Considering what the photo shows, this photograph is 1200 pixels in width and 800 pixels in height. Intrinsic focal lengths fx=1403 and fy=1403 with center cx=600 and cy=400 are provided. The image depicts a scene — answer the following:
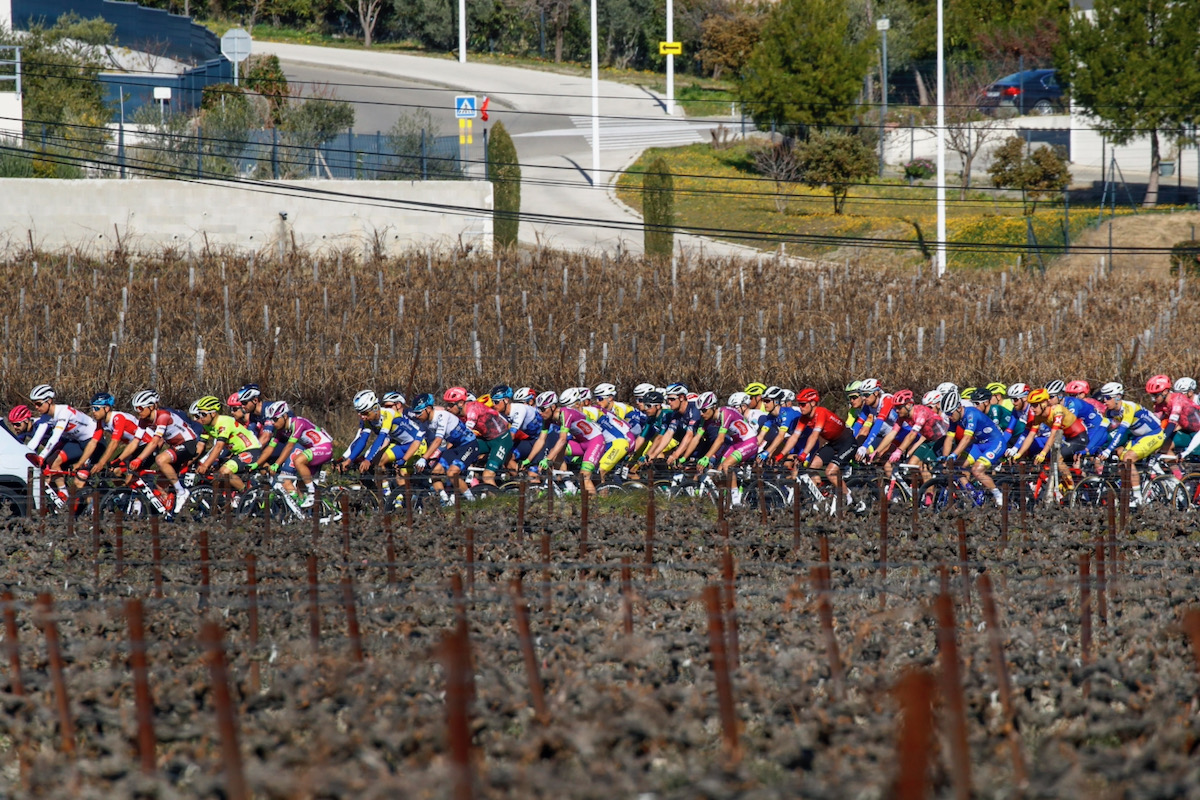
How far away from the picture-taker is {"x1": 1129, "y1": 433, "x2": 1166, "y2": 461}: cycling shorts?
18.3 m

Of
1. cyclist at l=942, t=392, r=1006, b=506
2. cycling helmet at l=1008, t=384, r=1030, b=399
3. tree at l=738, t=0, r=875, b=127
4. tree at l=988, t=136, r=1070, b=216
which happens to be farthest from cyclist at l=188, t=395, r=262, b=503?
tree at l=738, t=0, r=875, b=127

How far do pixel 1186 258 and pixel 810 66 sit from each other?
17353 millimetres

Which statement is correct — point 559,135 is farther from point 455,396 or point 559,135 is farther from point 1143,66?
point 455,396

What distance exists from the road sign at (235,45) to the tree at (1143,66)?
1085 inches

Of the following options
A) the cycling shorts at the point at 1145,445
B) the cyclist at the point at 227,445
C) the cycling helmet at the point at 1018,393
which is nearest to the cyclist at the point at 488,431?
the cyclist at the point at 227,445

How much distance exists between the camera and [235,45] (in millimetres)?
46750

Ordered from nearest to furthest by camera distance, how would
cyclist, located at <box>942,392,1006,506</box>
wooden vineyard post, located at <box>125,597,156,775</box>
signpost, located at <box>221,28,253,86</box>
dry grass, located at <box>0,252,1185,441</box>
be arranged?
wooden vineyard post, located at <box>125,597,156,775</box> → cyclist, located at <box>942,392,1006,506</box> → dry grass, located at <box>0,252,1185,441</box> → signpost, located at <box>221,28,253,86</box>

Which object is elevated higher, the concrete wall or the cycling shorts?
the concrete wall

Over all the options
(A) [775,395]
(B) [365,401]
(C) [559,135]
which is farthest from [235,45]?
(A) [775,395]

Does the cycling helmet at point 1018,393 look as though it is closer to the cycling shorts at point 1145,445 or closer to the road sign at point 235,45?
the cycling shorts at point 1145,445

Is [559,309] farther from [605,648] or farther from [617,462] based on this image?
[605,648]

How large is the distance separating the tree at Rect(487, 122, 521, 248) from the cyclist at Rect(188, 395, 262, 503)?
19989mm

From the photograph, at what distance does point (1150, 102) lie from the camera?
1738 inches

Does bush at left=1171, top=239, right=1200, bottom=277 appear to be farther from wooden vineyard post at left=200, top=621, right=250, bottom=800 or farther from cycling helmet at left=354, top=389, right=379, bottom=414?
wooden vineyard post at left=200, top=621, right=250, bottom=800
